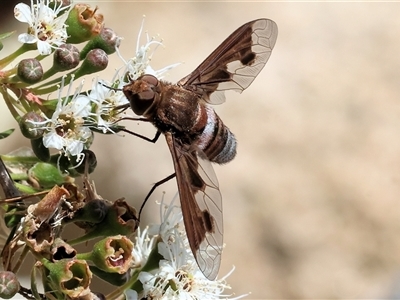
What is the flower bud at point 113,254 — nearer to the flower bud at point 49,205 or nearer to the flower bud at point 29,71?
the flower bud at point 49,205

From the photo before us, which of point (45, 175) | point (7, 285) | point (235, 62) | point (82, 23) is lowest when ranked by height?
point (7, 285)

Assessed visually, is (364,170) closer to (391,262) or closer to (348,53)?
(391,262)

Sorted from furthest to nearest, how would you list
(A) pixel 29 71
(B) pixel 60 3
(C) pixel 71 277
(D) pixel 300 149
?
(D) pixel 300 149 → (B) pixel 60 3 → (A) pixel 29 71 → (C) pixel 71 277

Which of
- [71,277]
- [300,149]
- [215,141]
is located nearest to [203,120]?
[215,141]

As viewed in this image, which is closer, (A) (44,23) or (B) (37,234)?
(B) (37,234)

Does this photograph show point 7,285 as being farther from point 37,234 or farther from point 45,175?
point 45,175

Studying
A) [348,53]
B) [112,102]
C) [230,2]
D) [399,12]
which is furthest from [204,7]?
[112,102]
